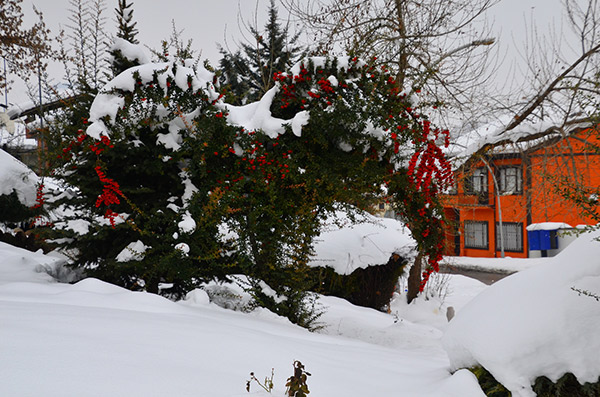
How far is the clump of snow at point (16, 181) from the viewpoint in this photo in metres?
6.38

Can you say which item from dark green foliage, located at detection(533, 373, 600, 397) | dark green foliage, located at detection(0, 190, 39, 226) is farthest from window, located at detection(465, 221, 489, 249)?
dark green foliage, located at detection(533, 373, 600, 397)

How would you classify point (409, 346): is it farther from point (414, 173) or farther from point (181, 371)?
point (181, 371)

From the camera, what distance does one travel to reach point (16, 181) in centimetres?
652

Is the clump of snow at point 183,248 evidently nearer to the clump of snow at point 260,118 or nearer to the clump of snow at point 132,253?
the clump of snow at point 132,253

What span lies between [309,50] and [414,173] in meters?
5.19

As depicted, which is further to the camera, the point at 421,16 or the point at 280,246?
the point at 421,16

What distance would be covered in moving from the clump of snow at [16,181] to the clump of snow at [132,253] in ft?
10.5

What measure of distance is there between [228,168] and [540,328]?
3.54 meters

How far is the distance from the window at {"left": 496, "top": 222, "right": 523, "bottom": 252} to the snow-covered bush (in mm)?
18291

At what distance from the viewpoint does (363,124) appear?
15.3 ft

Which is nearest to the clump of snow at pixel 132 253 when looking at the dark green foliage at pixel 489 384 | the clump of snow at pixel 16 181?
the clump of snow at pixel 16 181

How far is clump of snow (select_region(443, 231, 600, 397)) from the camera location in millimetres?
2494

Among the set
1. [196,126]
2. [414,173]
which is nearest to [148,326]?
[196,126]

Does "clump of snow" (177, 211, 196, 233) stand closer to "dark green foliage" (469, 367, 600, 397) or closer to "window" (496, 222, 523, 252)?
"dark green foliage" (469, 367, 600, 397)
